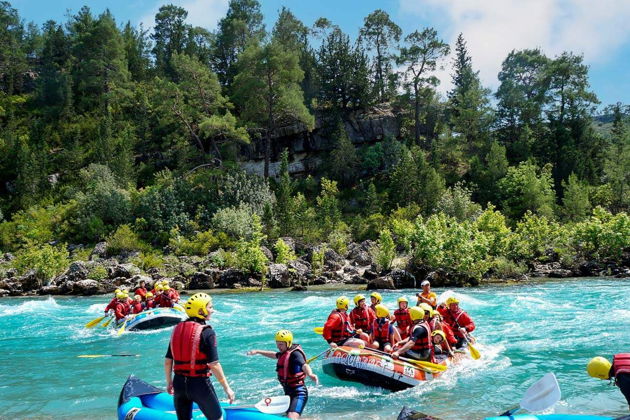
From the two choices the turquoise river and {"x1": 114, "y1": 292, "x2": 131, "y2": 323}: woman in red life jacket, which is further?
{"x1": 114, "y1": 292, "x2": 131, "y2": 323}: woman in red life jacket

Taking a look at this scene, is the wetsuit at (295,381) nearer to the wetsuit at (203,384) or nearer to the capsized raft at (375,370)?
the wetsuit at (203,384)

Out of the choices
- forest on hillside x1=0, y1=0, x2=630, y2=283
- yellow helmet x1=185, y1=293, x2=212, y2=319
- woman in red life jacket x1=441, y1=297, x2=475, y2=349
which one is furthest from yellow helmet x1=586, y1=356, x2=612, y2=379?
forest on hillside x1=0, y1=0, x2=630, y2=283

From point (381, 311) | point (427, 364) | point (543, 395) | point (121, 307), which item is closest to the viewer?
point (543, 395)

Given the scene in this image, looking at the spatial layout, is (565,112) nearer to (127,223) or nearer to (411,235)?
(411,235)

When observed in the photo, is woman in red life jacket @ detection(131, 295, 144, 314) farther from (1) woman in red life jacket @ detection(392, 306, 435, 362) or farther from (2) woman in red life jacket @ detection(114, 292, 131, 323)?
(1) woman in red life jacket @ detection(392, 306, 435, 362)

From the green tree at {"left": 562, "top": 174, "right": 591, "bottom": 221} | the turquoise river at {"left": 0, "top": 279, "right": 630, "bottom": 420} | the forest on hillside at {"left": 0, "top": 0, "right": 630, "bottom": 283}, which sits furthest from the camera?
the green tree at {"left": 562, "top": 174, "right": 591, "bottom": 221}

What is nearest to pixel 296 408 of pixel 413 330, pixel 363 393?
pixel 363 393

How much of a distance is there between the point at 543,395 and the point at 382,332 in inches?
197

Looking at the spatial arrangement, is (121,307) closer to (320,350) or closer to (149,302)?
(149,302)

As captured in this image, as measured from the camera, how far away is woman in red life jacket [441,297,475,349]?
36.8 feet

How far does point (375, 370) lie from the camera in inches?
357

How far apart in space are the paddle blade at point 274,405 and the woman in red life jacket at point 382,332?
13.2ft

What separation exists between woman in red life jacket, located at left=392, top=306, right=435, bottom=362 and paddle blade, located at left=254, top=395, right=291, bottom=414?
10.8ft

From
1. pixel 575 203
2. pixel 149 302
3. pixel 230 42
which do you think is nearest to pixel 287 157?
pixel 230 42
